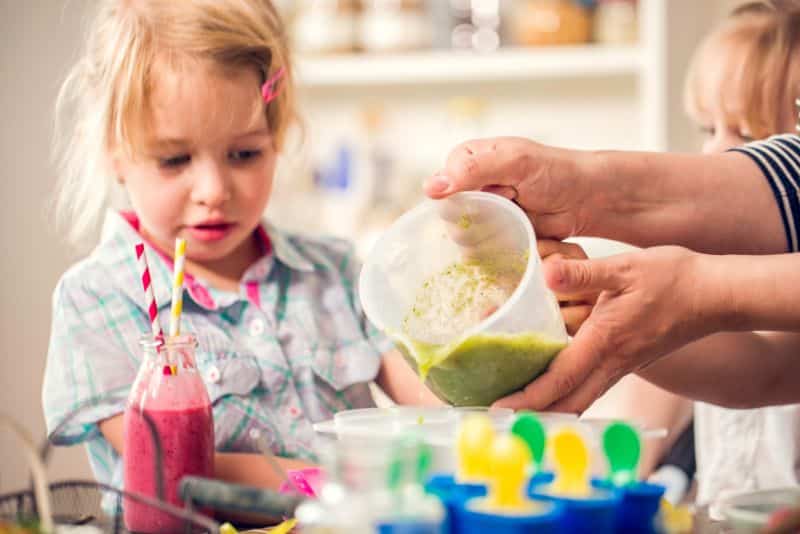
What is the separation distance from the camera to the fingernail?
0.99 meters

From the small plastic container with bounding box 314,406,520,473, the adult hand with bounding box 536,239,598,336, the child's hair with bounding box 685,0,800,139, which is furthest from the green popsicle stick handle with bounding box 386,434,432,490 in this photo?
the child's hair with bounding box 685,0,800,139

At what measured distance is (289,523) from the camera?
2.73 feet

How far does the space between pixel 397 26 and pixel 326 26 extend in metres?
0.19

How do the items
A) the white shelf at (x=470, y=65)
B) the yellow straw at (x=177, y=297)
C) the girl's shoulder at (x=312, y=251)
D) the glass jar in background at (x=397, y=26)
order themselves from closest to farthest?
1. the yellow straw at (x=177, y=297)
2. the girl's shoulder at (x=312, y=251)
3. the white shelf at (x=470, y=65)
4. the glass jar in background at (x=397, y=26)

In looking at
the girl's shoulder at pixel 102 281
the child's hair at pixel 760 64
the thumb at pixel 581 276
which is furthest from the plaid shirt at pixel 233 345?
the child's hair at pixel 760 64

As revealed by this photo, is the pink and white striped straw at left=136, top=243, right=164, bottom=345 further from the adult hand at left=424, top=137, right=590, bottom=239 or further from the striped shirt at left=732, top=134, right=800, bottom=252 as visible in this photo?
the striped shirt at left=732, top=134, right=800, bottom=252

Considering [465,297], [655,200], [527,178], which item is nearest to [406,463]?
[465,297]

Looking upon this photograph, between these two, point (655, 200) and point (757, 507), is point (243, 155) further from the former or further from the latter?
point (757, 507)

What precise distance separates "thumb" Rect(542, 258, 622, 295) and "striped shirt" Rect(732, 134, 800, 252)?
1.08ft

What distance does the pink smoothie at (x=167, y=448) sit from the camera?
928 millimetres

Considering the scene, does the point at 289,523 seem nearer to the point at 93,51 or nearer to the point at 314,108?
the point at 93,51

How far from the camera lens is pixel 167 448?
3.10 ft

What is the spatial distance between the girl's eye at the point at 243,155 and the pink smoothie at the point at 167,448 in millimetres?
422

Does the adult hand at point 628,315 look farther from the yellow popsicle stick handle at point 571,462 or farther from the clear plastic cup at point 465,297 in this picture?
the yellow popsicle stick handle at point 571,462
